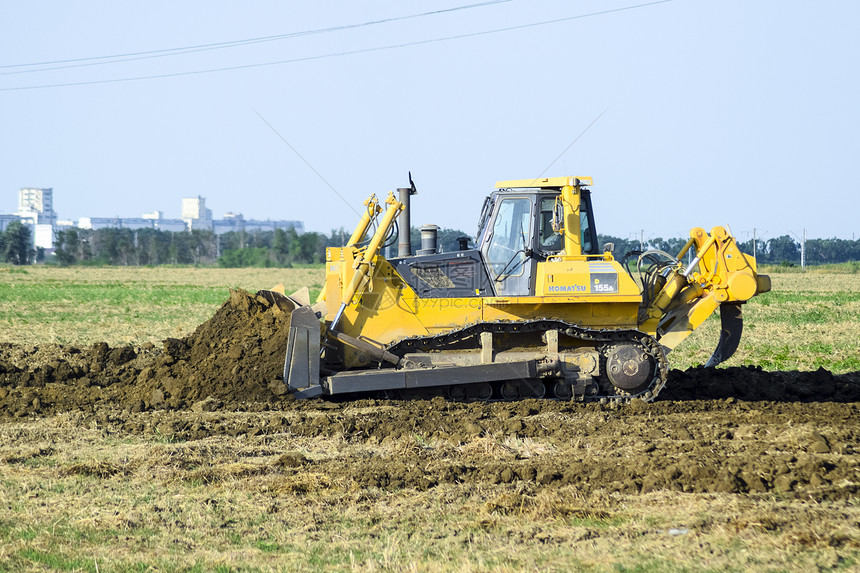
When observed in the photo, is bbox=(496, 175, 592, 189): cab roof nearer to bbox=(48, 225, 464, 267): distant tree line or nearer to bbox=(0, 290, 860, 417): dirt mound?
bbox=(0, 290, 860, 417): dirt mound

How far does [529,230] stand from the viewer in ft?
37.9

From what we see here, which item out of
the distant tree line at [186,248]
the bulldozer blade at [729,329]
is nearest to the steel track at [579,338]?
the bulldozer blade at [729,329]

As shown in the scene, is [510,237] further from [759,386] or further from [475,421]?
[759,386]

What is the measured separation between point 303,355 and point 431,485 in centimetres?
359

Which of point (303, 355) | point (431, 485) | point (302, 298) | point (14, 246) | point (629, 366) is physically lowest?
point (431, 485)

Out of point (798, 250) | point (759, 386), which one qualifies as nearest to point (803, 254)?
point (798, 250)

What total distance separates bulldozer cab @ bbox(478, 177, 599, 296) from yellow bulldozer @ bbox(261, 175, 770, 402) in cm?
1

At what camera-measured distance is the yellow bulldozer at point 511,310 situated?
11.2 m

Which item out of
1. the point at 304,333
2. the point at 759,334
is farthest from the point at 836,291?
the point at 304,333

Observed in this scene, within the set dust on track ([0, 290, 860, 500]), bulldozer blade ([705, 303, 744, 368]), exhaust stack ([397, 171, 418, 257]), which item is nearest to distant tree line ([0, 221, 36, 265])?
dust on track ([0, 290, 860, 500])

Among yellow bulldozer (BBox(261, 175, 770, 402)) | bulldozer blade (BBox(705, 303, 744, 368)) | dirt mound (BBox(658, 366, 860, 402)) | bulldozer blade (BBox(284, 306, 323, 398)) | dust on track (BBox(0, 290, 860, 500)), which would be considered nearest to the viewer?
dust on track (BBox(0, 290, 860, 500))

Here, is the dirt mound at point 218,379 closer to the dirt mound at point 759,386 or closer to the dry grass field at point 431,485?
Result: the dirt mound at point 759,386

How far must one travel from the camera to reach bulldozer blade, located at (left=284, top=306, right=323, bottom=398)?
10.8 meters

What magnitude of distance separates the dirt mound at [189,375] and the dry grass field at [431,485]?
0.15 metres
